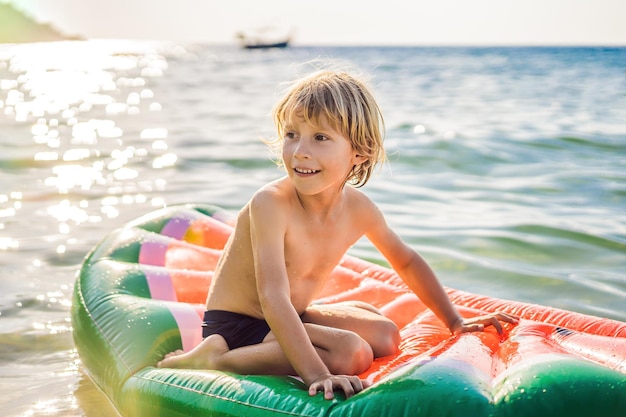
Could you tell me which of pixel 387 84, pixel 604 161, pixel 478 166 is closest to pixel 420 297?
pixel 478 166

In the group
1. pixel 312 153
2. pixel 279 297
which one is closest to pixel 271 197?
pixel 312 153

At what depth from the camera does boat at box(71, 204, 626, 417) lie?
192 centimetres

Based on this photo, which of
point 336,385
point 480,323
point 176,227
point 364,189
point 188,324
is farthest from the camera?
point 364,189

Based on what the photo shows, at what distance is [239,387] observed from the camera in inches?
84.6

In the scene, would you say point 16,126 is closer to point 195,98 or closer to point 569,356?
point 195,98

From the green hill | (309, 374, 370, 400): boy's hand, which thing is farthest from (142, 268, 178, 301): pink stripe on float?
the green hill

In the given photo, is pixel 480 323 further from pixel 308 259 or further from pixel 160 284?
pixel 160 284

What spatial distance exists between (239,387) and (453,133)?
863 cm

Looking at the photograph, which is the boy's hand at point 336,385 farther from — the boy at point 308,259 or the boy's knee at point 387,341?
the boy's knee at point 387,341

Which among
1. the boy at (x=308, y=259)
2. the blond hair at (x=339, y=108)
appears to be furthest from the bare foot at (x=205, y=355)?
the blond hair at (x=339, y=108)

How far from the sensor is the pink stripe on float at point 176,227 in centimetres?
365

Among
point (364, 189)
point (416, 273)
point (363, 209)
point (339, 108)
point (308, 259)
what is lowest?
point (364, 189)

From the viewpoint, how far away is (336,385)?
2.09 metres

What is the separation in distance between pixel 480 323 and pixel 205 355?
91cm
